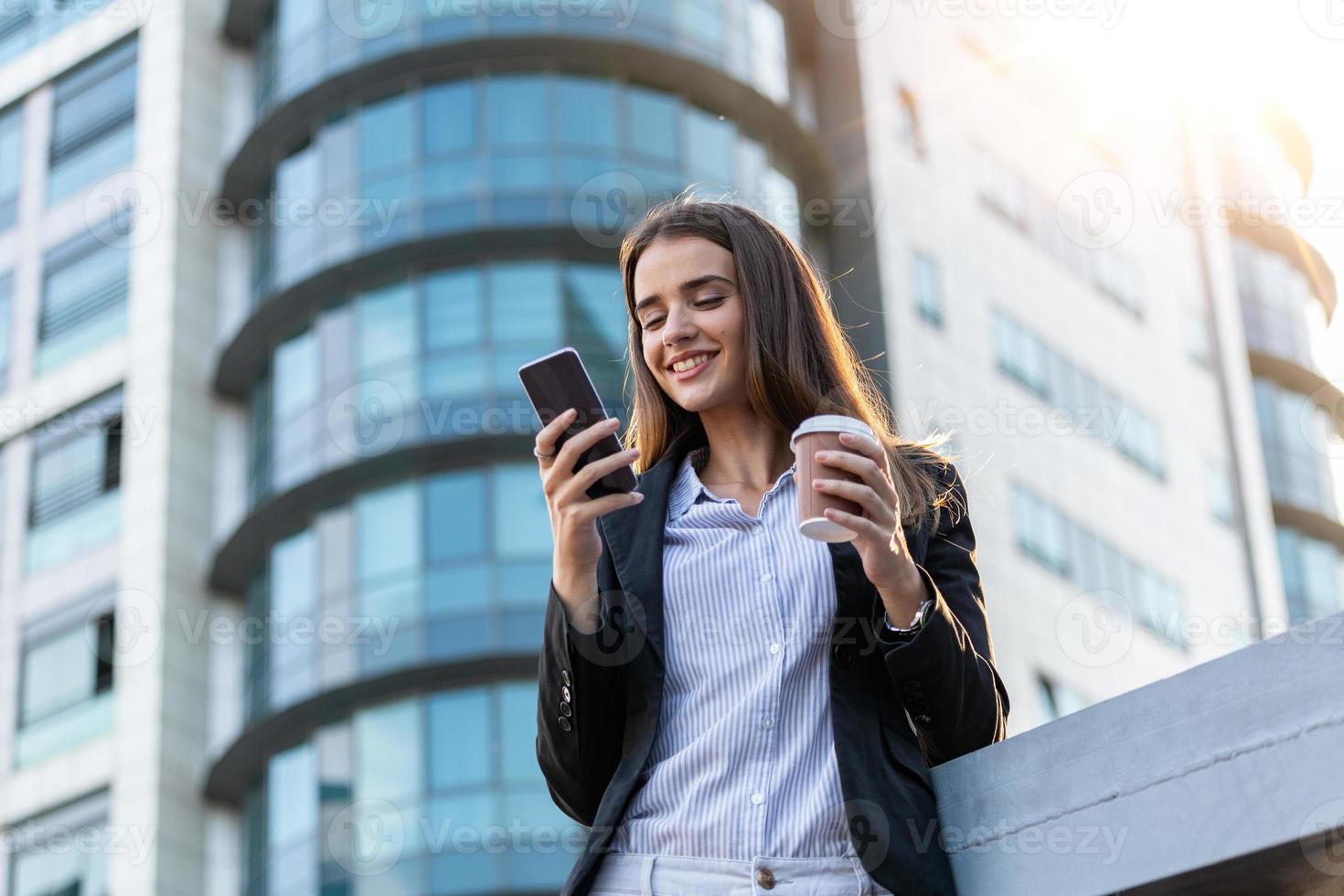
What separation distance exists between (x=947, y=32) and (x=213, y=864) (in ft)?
57.9

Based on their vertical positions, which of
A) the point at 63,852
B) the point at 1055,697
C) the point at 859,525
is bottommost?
the point at 859,525

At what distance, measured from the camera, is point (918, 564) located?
11.9ft

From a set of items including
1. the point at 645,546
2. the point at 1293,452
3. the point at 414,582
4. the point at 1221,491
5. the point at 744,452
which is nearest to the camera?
the point at 645,546

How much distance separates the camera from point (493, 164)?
988 inches

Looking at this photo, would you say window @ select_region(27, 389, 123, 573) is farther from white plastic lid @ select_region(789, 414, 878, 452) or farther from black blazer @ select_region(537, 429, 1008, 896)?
white plastic lid @ select_region(789, 414, 878, 452)

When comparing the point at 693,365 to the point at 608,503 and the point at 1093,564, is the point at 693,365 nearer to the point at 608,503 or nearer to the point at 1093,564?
the point at 608,503

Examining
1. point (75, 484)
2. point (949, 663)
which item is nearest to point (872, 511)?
point (949, 663)

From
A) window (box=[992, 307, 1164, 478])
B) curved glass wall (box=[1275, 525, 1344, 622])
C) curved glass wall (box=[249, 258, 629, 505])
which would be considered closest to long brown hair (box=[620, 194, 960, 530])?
curved glass wall (box=[249, 258, 629, 505])

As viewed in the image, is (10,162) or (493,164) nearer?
(493,164)

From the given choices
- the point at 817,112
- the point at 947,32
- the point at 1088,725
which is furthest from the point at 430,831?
the point at 1088,725

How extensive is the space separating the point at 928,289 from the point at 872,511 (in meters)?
26.0

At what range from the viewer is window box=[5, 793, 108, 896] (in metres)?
24.4

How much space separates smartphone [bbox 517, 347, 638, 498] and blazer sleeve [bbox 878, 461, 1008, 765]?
1.80 ft

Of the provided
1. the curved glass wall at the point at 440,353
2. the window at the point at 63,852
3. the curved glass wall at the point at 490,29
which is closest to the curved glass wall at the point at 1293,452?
the curved glass wall at the point at 490,29
